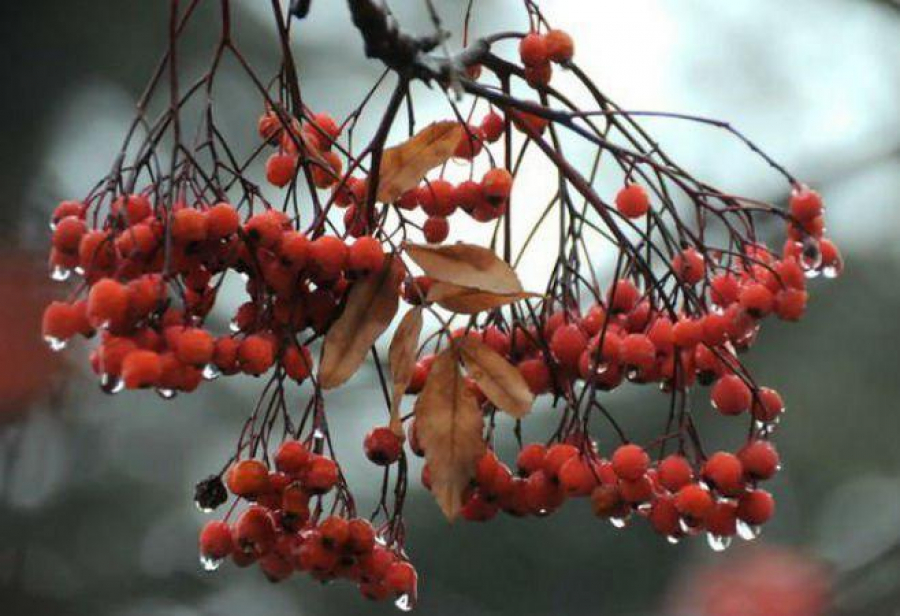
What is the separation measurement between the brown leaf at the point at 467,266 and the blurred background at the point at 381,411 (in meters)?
1.57

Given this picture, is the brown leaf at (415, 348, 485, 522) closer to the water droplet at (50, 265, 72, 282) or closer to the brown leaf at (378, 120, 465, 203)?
the brown leaf at (378, 120, 465, 203)

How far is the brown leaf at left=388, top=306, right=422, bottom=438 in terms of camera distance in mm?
994

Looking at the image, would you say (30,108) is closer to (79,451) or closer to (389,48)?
(79,451)

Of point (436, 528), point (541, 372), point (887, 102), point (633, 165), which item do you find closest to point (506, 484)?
point (541, 372)

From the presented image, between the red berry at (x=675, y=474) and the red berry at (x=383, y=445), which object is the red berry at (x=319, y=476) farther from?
the red berry at (x=675, y=474)

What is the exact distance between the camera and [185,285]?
3.27 ft

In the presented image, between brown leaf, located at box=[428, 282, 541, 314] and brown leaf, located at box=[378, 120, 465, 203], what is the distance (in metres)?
0.08

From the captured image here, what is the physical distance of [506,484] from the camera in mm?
1092

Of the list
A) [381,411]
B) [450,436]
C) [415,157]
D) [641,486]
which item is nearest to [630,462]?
[641,486]

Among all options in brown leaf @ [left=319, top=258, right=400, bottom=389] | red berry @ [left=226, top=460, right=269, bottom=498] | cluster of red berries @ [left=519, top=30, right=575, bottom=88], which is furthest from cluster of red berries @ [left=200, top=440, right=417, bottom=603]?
cluster of red berries @ [left=519, top=30, right=575, bottom=88]

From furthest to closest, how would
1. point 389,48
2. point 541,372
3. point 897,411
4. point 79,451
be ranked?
point 897,411
point 79,451
point 541,372
point 389,48

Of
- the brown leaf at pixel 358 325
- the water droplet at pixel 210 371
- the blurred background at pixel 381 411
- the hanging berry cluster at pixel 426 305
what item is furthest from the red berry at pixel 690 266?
the blurred background at pixel 381 411

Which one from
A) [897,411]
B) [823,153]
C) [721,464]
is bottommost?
[721,464]

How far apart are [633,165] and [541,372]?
15 centimetres
